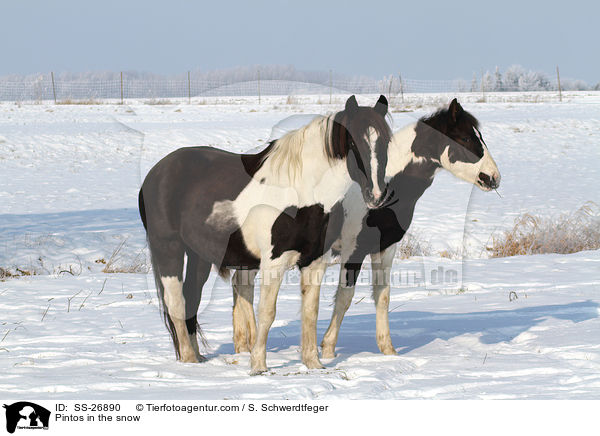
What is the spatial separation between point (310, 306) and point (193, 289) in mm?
1148

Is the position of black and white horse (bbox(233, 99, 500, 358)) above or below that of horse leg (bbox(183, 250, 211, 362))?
above

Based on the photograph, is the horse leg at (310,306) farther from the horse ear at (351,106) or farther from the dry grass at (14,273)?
the dry grass at (14,273)

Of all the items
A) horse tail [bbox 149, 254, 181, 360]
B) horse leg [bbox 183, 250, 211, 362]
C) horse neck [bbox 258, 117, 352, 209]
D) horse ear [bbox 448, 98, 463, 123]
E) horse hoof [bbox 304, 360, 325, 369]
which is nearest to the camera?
horse neck [bbox 258, 117, 352, 209]

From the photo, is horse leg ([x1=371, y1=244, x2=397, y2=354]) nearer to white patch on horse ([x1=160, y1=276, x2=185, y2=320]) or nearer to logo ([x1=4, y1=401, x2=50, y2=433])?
white patch on horse ([x1=160, y1=276, x2=185, y2=320])

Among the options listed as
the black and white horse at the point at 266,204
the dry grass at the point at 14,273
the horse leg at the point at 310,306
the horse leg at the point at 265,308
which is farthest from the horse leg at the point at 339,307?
the dry grass at the point at 14,273

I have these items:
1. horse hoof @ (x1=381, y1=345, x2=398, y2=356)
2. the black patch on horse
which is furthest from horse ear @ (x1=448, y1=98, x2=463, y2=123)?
horse hoof @ (x1=381, y1=345, x2=398, y2=356)

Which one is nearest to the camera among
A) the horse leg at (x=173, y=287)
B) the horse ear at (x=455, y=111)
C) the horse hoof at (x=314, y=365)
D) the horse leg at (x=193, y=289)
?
the horse hoof at (x=314, y=365)

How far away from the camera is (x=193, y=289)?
18.9ft

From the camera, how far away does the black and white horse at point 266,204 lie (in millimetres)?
4613

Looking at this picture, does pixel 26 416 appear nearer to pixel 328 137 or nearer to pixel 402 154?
pixel 328 137

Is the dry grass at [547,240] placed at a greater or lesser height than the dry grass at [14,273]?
greater

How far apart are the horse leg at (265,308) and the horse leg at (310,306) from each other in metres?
0.23

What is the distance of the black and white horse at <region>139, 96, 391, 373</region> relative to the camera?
461 cm

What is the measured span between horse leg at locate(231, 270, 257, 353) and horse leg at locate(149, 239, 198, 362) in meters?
0.49
